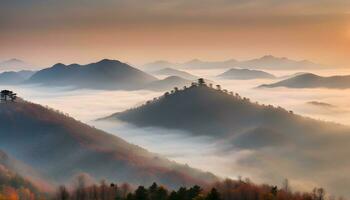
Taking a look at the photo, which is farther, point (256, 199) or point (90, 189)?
point (90, 189)

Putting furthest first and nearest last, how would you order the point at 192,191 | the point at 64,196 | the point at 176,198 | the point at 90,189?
1. the point at 90,189
2. the point at 64,196
3. the point at 192,191
4. the point at 176,198

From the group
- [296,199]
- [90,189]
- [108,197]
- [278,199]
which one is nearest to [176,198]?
[278,199]

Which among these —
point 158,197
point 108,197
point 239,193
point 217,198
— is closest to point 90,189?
point 108,197

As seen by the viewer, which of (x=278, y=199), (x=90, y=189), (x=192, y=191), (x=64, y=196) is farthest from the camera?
(x=90, y=189)

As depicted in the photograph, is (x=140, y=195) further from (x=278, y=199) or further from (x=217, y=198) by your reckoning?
(x=278, y=199)

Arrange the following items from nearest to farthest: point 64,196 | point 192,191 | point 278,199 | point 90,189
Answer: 1. point 192,191
2. point 278,199
3. point 64,196
4. point 90,189

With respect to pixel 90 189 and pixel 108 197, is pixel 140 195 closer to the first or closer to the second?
pixel 108 197

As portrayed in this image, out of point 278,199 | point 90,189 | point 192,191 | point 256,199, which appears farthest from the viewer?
point 90,189

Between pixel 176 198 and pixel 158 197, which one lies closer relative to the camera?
pixel 176 198
